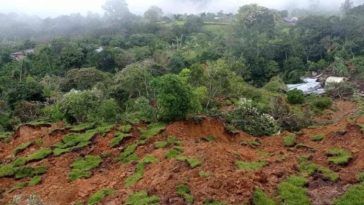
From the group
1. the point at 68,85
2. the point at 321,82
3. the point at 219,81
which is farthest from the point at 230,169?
the point at 321,82

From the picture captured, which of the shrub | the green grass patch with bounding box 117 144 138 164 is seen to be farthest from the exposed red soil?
the shrub

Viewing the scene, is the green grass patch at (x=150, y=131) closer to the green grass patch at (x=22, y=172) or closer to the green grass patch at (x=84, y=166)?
the green grass patch at (x=84, y=166)

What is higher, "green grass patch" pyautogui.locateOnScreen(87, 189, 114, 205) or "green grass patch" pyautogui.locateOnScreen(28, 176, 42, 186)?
"green grass patch" pyautogui.locateOnScreen(87, 189, 114, 205)

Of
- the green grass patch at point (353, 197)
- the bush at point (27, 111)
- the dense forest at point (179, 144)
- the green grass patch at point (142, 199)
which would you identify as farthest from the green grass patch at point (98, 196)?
the bush at point (27, 111)

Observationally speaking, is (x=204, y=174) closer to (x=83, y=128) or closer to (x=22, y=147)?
(x=83, y=128)

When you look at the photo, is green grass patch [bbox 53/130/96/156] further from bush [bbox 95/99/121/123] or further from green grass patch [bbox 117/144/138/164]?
bush [bbox 95/99/121/123]

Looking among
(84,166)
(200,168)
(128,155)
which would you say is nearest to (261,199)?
(200,168)
